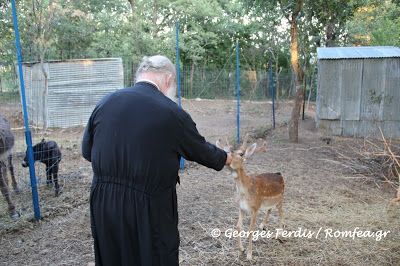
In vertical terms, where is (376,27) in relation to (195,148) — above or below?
above

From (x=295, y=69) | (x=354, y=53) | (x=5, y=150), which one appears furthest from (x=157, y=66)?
(x=354, y=53)

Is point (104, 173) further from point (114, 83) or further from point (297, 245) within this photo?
point (114, 83)

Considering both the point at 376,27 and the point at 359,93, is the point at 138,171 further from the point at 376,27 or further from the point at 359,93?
the point at 376,27

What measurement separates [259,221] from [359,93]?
7939 mm

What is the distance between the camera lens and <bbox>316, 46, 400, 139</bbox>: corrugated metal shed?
10156 mm

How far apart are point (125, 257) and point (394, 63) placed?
11.1 metres

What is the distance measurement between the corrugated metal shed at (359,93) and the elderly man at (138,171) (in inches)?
383

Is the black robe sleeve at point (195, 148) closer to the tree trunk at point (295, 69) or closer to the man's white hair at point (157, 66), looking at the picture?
the man's white hair at point (157, 66)

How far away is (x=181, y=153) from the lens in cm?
217

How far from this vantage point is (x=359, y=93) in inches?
410

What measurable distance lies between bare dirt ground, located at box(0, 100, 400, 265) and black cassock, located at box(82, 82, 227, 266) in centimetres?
161

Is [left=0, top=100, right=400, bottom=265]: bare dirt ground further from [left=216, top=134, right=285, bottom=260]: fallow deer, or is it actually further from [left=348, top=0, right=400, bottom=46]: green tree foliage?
[left=348, top=0, right=400, bottom=46]: green tree foliage

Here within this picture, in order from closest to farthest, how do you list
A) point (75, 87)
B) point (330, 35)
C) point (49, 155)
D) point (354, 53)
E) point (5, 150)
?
point (5, 150)
point (49, 155)
point (75, 87)
point (354, 53)
point (330, 35)

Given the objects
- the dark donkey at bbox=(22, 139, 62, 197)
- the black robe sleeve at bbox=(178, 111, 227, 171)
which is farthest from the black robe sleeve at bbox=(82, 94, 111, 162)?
the dark donkey at bbox=(22, 139, 62, 197)
